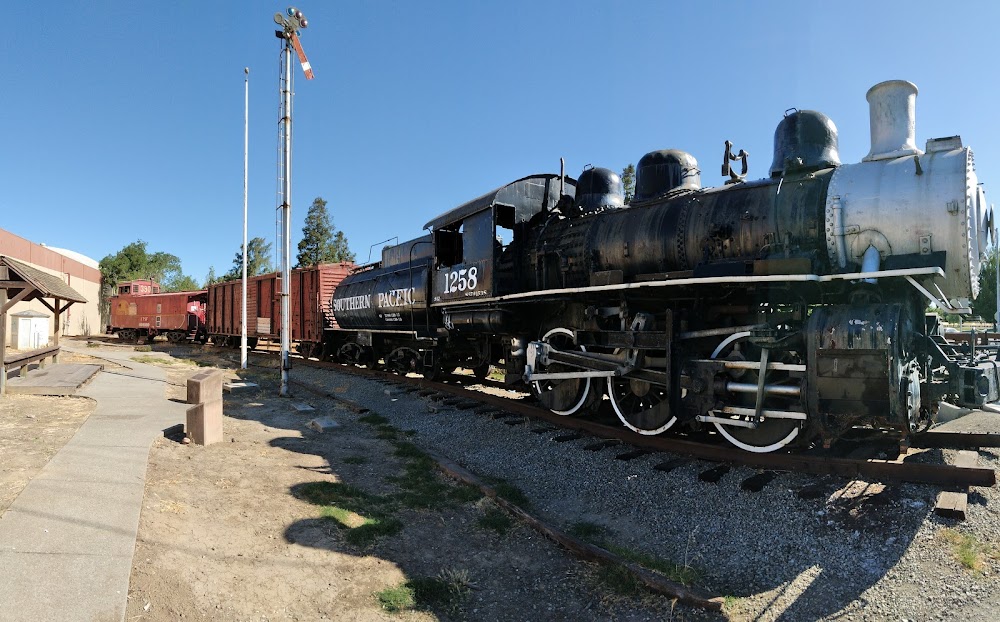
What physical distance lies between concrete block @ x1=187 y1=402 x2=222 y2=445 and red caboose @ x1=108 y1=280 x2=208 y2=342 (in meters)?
25.2

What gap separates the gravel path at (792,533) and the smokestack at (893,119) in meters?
3.29

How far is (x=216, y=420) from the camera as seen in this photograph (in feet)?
24.4

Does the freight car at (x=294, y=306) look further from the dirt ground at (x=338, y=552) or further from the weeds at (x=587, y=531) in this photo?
the weeds at (x=587, y=531)

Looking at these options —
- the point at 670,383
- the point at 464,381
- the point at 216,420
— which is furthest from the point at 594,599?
the point at 464,381

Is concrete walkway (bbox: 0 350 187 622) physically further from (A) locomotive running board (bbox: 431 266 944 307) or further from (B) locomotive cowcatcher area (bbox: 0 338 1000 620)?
(A) locomotive running board (bbox: 431 266 944 307)

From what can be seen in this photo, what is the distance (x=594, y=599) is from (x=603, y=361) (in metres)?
3.65

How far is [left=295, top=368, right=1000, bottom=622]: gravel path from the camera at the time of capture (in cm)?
363

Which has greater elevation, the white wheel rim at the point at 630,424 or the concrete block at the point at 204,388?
the concrete block at the point at 204,388

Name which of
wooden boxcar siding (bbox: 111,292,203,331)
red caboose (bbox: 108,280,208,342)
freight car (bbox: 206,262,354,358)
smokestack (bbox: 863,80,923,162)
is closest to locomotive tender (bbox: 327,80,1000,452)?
smokestack (bbox: 863,80,923,162)

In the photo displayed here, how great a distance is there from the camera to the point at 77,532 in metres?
3.96

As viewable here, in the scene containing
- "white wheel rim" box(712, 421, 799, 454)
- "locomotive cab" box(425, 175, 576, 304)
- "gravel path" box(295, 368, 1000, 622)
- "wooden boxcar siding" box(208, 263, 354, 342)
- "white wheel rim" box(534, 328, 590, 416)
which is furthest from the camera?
"wooden boxcar siding" box(208, 263, 354, 342)

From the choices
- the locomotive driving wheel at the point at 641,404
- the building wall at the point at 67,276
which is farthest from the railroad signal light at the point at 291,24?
the building wall at the point at 67,276

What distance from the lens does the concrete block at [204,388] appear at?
7258 millimetres

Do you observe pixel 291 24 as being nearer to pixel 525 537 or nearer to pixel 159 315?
pixel 525 537
